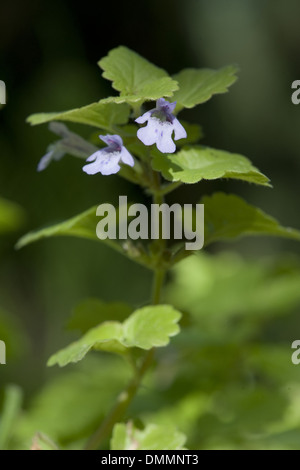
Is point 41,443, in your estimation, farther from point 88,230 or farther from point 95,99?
point 95,99

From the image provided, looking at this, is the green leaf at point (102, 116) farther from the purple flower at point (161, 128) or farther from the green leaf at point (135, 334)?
the green leaf at point (135, 334)

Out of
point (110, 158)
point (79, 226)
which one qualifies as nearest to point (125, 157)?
point (110, 158)

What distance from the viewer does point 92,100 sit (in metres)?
1.79

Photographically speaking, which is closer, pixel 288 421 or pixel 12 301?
pixel 288 421

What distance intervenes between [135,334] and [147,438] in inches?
3.8

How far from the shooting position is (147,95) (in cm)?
49

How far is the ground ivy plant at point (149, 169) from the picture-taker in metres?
0.51

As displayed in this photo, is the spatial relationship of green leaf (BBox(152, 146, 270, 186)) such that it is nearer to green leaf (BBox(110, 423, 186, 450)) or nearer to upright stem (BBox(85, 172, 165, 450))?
upright stem (BBox(85, 172, 165, 450))

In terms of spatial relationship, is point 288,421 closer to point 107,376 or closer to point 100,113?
point 107,376

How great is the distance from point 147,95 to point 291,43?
1798 millimetres

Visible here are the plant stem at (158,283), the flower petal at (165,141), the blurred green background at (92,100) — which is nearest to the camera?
the flower petal at (165,141)

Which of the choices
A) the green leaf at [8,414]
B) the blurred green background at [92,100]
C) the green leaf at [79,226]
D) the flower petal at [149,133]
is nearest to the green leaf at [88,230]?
the green leaf at [79,226]

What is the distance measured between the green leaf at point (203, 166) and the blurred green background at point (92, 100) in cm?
119

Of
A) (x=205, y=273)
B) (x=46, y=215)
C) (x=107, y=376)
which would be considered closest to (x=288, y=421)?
(x=107, y=376)
